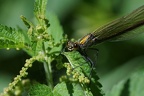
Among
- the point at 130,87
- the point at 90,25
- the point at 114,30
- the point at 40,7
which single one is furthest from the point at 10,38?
the point at 90,25

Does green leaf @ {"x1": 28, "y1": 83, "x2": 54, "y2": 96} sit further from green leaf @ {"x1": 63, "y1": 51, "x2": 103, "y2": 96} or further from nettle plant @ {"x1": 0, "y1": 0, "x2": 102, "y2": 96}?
green leaf @ {"x1": 63, "y1": 51, "x2": 103, "y2": 96}

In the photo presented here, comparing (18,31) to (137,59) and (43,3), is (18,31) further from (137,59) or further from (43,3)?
(137,59)

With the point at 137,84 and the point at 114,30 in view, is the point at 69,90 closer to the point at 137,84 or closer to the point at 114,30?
the point at 137,84

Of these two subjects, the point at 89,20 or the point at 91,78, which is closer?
the point at 91,78

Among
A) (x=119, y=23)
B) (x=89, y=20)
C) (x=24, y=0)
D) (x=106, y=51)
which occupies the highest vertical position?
(x=24, y=0)

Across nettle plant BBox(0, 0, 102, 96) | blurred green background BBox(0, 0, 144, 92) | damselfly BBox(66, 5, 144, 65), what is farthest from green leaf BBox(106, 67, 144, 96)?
blurred green background BBox(0, 0, 144, 92)

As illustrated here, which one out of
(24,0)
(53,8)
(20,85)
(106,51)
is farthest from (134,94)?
(24,0)
